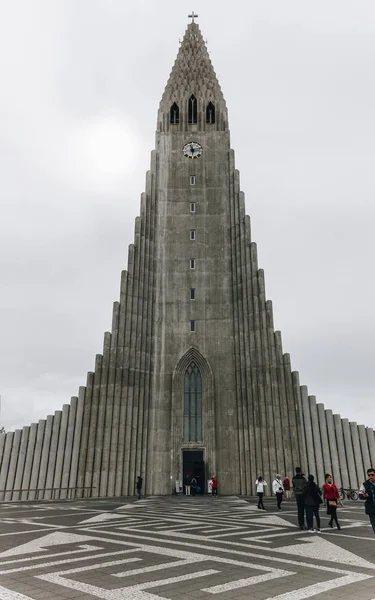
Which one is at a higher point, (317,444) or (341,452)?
(317,444)

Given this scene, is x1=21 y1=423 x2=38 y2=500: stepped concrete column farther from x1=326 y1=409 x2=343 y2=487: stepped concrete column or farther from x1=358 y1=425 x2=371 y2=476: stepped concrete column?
x1=358 y1=425 x2=371 y2=476: stepped concrete column

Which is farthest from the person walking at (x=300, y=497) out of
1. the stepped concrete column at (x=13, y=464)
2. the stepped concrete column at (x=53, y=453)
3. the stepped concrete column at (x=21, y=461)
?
the stepped concrete column at (x=13, y=464)

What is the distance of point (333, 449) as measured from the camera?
36.9 m

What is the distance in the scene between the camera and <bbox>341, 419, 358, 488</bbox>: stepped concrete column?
118ft

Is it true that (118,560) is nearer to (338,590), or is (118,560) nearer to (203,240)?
(338,590)

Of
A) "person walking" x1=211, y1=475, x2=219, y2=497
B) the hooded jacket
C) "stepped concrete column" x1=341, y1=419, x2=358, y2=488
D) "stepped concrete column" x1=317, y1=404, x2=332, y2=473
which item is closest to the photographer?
the hooded jacket

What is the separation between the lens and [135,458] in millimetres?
35906

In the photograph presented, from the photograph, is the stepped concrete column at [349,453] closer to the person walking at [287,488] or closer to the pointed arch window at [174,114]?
the person walking at [287,488]

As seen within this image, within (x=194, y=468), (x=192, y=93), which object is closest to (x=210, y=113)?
(x=192, y=93)

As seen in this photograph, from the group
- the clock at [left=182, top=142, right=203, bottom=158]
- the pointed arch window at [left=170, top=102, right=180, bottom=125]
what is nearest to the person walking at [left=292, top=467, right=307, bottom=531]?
the clock at [left=182, top=142, right=203, bottom=158]

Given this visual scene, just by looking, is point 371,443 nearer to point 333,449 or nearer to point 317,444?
point 333,449

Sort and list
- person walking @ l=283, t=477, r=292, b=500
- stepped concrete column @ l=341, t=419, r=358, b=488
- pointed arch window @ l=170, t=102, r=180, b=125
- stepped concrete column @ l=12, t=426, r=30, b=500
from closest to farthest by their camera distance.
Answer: person walking @ l=283, t=477, r=292, b=500, stepped concrete column @ l=341, t=419, r=358, b=488, stepped concrete column @ l=12, t=426, r=30, b=500, pointed arch window @ l=170, t=102, r=180, b=125

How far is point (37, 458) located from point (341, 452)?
25.3 metres

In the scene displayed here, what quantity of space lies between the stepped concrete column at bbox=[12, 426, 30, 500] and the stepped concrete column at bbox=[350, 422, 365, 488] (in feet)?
90.2
